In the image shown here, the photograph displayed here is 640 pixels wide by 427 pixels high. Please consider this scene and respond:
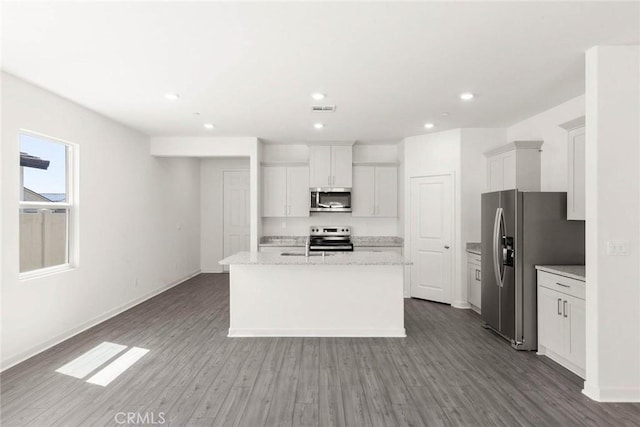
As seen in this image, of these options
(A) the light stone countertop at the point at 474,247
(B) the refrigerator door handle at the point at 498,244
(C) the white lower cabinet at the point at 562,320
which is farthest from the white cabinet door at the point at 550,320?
(A) the light stone countertop at the point at 474,247

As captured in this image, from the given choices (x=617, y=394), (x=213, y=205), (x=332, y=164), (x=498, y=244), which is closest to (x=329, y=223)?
(x=332, y=164)

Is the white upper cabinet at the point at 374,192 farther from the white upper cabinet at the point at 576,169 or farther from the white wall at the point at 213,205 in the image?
the white upper cabinet at the point at 576,169

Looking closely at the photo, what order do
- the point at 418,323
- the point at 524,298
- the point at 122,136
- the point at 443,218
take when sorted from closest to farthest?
the point at 524,298
the point at 418,323
the point at 122,136
the point at 443,218

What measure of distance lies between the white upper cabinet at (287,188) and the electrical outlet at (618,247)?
4575 mm

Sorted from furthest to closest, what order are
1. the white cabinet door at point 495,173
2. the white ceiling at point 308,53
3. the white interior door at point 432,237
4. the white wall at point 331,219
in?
the white wall at point 331,219, the white interior door at point 432,237, the white cabinet door at point 495,173, the white ceiling at point 308,53

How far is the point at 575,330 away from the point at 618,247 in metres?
0.87

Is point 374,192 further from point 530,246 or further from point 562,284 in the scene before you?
point 562,284

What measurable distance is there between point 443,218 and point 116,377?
15.2 feet

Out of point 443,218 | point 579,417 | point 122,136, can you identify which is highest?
point 122,136

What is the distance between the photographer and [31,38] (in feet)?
8.43

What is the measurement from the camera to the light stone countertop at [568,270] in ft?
10.2

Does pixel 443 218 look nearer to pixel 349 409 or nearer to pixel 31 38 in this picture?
pixel 349 409

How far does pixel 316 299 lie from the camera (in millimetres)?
4176

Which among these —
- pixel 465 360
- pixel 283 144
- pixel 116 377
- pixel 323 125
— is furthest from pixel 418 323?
pixel 283 144
